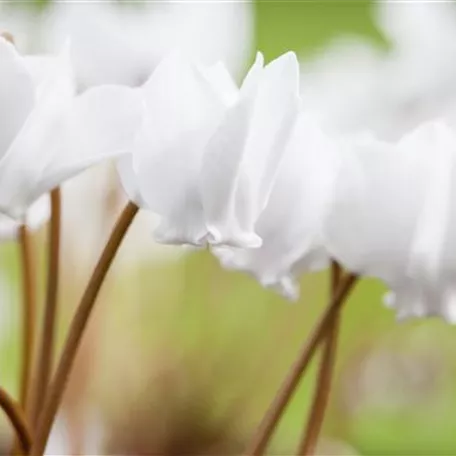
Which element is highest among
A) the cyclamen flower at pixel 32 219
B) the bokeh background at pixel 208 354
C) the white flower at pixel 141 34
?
the white flower at pixel 141 34

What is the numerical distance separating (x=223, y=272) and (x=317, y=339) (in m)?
1.05

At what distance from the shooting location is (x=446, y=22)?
0.63 metres

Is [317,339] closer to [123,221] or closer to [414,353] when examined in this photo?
[123,221]

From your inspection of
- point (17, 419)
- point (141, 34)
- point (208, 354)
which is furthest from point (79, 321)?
point (208, 354)

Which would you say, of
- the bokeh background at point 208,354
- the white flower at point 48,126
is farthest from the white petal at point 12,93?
the bokeh background at point 208,354

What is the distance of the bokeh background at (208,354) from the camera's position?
114 centimetres

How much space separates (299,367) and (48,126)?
0.51 feet

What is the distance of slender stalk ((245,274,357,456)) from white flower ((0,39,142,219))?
12 cm

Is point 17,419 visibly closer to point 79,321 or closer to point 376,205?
point 79,321

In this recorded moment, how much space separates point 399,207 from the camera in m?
0.48

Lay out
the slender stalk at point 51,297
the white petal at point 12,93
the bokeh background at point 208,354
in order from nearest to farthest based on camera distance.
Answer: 1. the white petal at point 12,93
2. the slender stalk at point 51,297
3. the bokeh background at point 208,354

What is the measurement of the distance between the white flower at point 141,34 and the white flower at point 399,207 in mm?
131

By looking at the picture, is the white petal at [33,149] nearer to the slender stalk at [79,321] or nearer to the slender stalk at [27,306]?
the slender stalk at [79,321]

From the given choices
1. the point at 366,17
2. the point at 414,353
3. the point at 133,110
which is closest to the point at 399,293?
the point at 133,110
